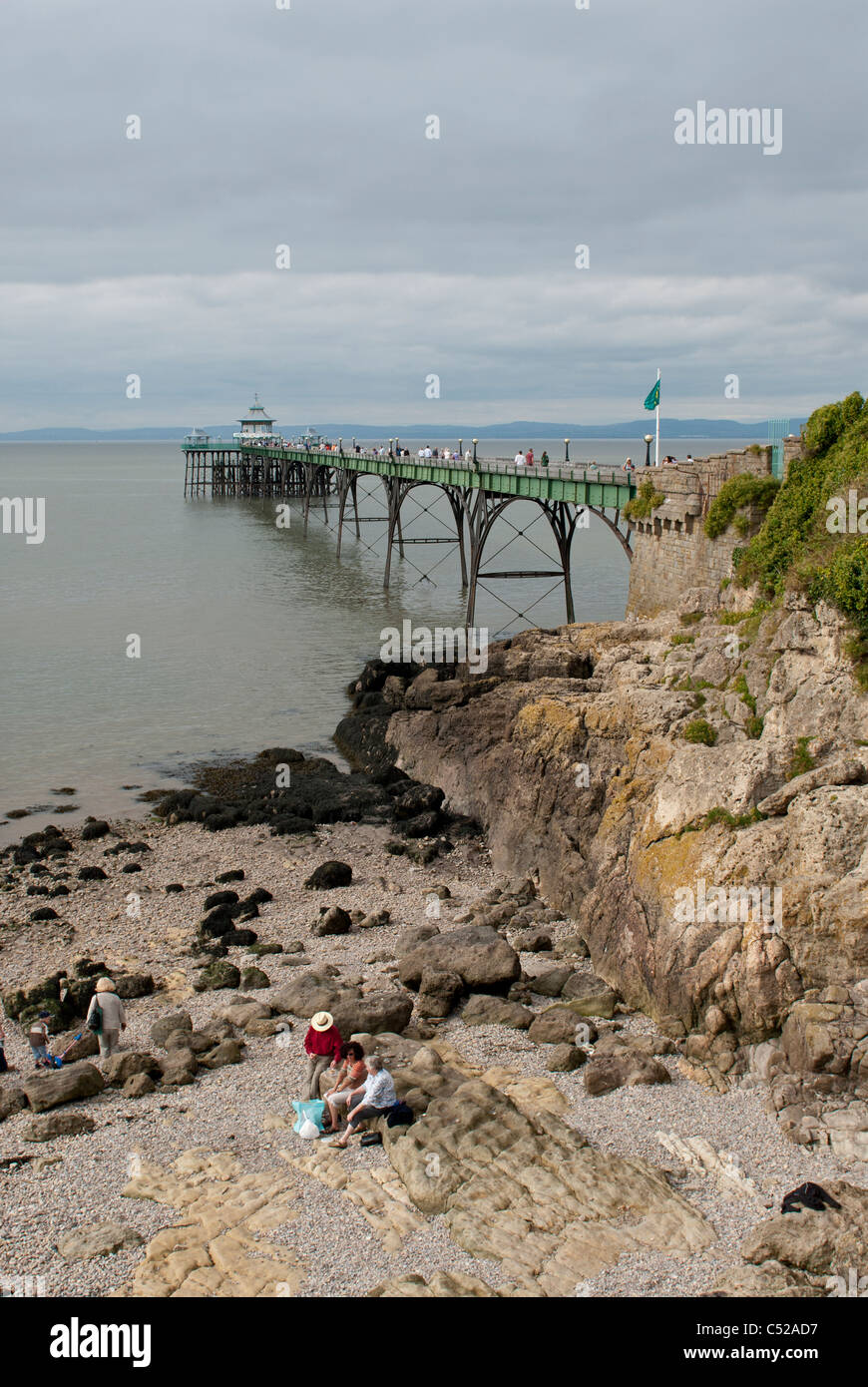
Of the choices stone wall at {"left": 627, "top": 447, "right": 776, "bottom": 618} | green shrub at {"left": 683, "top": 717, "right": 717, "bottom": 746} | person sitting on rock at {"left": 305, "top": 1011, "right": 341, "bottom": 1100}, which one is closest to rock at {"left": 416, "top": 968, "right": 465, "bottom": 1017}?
person sitting on rock at {"left": 305, "top": 1011, "right": 341, "bottom": 1100}

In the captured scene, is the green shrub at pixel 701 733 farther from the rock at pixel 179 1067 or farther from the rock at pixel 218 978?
the rock at pixel 179 1067

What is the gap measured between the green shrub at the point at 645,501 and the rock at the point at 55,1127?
21.0 metres

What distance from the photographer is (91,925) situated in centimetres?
1875

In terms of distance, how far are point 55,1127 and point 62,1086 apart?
2.54 ft

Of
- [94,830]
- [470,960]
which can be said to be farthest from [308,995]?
[94,830]

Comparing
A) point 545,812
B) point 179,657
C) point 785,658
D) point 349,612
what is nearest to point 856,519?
point 785,658

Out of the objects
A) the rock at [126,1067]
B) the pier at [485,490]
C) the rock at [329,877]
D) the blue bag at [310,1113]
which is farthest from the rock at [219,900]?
the pier at [485,490]

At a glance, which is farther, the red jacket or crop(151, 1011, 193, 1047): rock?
crop(151, 1011, 193, 1047): rock

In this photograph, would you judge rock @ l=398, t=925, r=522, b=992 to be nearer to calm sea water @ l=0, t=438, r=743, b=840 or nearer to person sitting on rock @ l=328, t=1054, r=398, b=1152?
person sitting on rock @ l=328, t=1054, r=398, b=1152

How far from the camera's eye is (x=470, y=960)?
1529 cm

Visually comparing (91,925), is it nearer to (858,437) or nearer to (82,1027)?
(82,1027)

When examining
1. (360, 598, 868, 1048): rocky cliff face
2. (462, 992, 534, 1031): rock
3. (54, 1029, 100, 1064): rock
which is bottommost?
(54, 1029, 100, 1064): rock

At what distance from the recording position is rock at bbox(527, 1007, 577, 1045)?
1363 centimetres

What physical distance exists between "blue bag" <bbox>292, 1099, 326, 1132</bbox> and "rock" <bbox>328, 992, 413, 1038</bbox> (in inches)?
77.3
